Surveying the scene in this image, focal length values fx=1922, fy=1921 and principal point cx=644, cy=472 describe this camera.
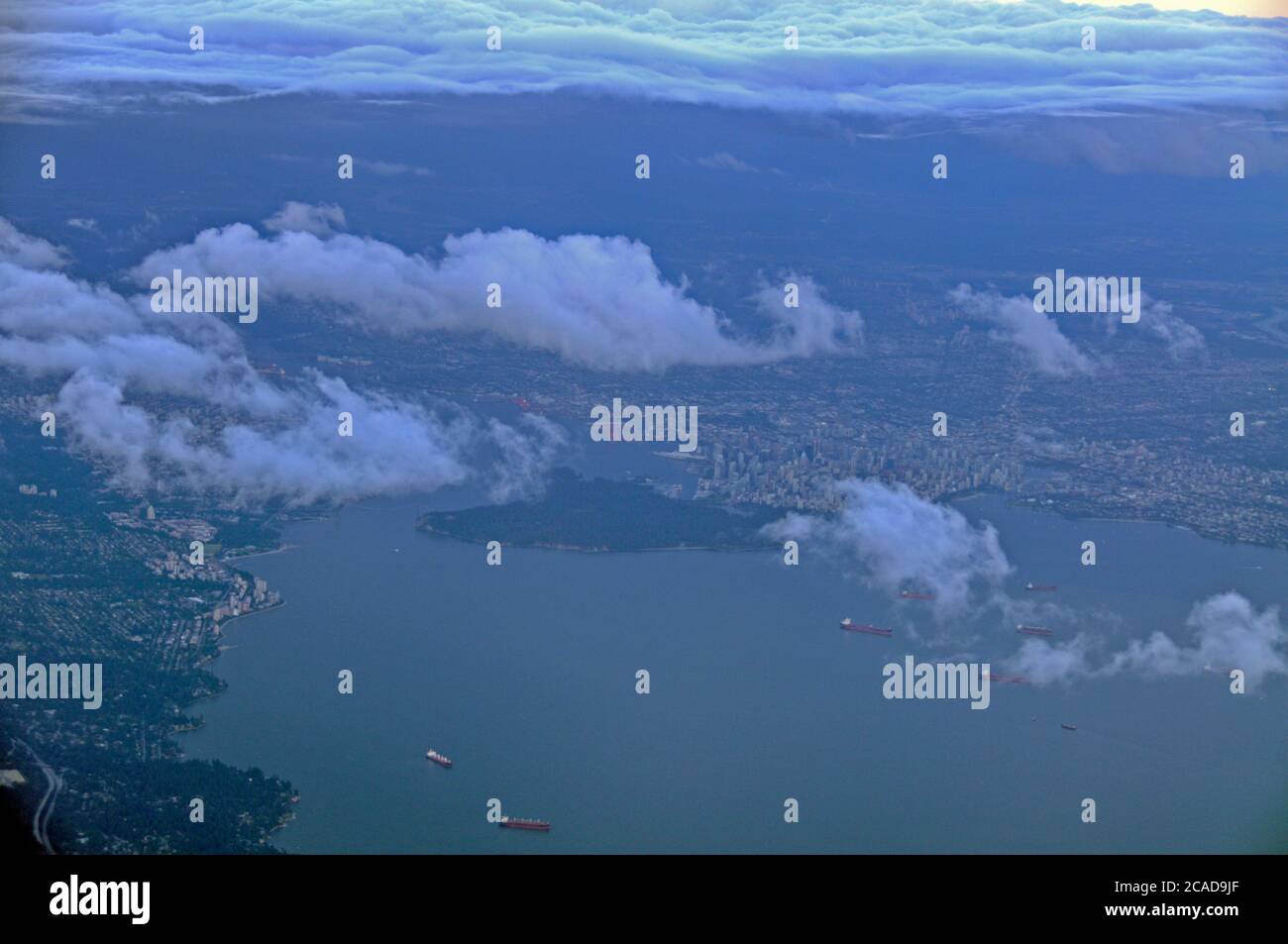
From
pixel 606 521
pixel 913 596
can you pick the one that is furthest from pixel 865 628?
pixel 606 521

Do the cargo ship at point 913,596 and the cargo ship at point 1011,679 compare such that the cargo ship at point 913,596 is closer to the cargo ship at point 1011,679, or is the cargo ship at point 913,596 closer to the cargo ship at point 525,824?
the cargo ship at point 1011,679

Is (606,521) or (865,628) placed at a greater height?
(606,521)

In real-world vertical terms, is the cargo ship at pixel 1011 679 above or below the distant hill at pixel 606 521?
below

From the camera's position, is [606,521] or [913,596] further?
[606,521]

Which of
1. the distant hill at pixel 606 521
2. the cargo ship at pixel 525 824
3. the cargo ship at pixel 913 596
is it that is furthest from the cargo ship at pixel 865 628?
the cargo ship at pixel 525 824

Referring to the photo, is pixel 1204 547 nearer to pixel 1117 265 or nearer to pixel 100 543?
pixel 1117 265

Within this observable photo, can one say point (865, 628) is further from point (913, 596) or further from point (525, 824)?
point (525, 824)

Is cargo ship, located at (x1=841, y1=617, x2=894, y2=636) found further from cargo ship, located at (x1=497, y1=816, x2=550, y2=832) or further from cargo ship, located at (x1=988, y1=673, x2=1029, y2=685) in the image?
cargo ship, located at (x1=497, y1=816, x2=550, y2=832)
